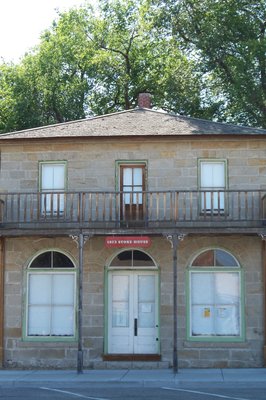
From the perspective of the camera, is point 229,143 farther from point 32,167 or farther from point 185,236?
point 32,167

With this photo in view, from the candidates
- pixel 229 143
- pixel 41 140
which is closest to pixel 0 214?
pixel 41 140

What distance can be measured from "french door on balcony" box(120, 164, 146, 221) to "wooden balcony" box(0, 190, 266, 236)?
3 centimetres

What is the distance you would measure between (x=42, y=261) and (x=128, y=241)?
3.26m

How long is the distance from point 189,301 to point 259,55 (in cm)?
1417

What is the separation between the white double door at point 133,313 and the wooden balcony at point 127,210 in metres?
1.65

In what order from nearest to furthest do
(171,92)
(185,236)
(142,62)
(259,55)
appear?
(185,236), (259,55), (171,92), (142,62)

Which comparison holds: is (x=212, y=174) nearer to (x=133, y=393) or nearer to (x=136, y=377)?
(x=136, y=377)

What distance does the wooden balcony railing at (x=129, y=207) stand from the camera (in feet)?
68.3

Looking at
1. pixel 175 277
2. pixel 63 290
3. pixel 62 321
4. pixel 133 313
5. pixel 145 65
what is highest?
pixel 145 65

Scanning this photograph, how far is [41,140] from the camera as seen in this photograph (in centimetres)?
2194

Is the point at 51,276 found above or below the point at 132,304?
above

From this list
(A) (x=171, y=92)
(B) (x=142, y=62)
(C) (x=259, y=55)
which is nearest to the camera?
(C) (x=259, y=55)

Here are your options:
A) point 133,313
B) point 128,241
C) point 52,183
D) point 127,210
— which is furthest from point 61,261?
point 128,241

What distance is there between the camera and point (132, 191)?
2080cm
